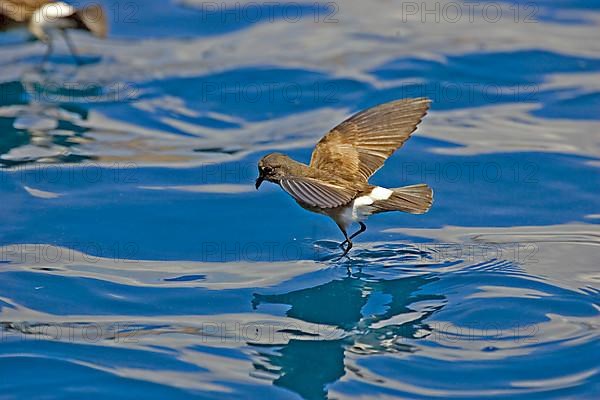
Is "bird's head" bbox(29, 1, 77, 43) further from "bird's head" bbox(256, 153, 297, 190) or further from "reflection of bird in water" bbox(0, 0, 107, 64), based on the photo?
"bird's head" bbox(256, 153, 297, 190)

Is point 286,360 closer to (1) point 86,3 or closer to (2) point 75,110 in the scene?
(2) point 75,110

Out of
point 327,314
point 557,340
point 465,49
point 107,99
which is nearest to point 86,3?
point 107,99

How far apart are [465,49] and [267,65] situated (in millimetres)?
2002

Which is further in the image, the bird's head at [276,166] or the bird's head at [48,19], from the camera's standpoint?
the bird's head at [48,19]

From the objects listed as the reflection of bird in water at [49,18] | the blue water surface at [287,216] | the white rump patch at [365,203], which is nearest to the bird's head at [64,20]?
the reflection of bird in water at [49,18]

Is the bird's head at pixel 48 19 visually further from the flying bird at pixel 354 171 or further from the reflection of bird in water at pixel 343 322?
the reflection of bird in water at pixel 343 322

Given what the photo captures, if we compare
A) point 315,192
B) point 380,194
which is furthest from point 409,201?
point 315,192

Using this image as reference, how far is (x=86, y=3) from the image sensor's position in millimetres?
11594

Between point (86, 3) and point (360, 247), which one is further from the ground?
point (86, 3)

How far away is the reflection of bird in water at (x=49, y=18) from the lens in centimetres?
988

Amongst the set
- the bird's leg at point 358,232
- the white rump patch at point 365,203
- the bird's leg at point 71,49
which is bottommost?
the bird's leg at point 358,232

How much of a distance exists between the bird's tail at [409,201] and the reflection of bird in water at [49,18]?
15.8 feet

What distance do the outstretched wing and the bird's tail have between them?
0.48 metres

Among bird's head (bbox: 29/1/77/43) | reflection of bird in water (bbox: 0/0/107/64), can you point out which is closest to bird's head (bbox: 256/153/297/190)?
reflection of bird in water (bbox: 0/0/107/64)
